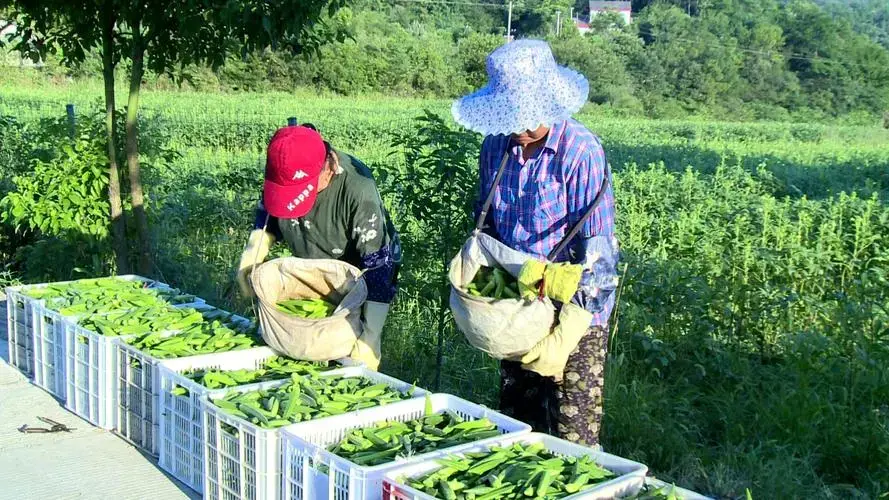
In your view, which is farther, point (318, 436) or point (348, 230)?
point (348, 230)

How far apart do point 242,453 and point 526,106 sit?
1.77 meters

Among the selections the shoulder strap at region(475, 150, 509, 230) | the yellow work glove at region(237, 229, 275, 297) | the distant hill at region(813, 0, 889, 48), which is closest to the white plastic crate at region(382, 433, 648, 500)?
the shoulder strap at region(475, 150, 509, 230)

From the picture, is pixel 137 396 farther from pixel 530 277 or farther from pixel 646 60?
pixel 646 60

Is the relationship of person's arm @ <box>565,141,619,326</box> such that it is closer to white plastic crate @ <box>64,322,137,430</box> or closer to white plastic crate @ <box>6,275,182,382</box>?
white plastic crate @ <box>64,322,137,430</box>

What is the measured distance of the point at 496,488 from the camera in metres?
2.80

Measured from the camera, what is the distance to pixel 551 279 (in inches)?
130

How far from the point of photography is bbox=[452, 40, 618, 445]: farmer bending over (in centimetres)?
347

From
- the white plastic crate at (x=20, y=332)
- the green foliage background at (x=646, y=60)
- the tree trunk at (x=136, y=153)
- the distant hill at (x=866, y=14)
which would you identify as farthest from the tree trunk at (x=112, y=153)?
the distant hill at (x=866, y=14)

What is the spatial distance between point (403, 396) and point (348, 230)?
3.31 feet

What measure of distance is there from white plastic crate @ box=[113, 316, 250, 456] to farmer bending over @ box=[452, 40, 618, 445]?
1.66m

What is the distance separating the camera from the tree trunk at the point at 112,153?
705 cm

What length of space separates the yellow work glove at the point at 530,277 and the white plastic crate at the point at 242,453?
0.69 meters

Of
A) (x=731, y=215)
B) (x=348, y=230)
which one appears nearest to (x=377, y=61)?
(x=731, y=215)

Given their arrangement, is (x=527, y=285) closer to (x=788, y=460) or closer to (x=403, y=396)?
(x=403, y=396)
